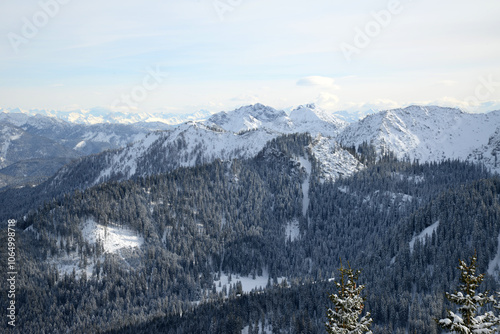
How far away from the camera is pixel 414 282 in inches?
6511

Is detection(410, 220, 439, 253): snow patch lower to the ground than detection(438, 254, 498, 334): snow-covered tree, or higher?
lower

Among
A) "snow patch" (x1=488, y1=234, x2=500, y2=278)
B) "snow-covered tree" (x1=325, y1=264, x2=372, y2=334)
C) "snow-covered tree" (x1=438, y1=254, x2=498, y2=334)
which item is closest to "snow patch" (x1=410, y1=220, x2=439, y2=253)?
"snow patch" (x1=488, y1=234, x2=500, y2=278)

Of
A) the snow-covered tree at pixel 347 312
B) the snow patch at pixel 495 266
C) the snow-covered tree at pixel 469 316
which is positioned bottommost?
the snow patch at pixel 495 266

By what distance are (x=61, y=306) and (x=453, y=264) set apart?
7693 inches

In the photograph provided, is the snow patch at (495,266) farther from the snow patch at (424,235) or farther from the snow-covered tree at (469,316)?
the snow-covered tree at (469,316)

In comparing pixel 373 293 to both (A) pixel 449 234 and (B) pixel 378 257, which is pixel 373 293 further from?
(A) pixel 449 234

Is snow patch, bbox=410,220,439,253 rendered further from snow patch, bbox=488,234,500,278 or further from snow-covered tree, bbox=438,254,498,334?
snow-covered tree, bbox=438,254,498,334

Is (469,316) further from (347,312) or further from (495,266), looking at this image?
(495,266)

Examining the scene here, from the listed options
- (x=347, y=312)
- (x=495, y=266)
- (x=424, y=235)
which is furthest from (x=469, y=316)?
(x=424, y=235)

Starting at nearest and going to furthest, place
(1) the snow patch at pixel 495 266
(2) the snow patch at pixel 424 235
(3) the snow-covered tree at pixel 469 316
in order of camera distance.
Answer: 1. (3) the snow-covered tree at pixel 469 316
2. (1) the snow patch at pixel 495 266
3. (2) the snow patch at pixel 424 235

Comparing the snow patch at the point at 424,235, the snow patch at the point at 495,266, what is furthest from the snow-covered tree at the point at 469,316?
the snow patch at the point at 424,235

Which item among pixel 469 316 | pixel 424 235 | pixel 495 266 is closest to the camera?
pixel 469 316

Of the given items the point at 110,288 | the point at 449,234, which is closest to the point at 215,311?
the point at 110,288

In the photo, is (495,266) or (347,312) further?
(495,266)
